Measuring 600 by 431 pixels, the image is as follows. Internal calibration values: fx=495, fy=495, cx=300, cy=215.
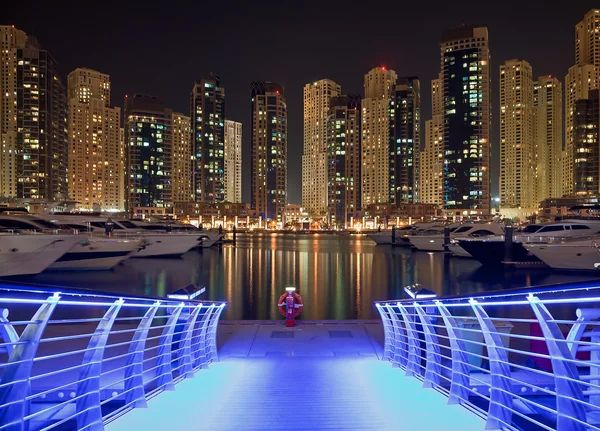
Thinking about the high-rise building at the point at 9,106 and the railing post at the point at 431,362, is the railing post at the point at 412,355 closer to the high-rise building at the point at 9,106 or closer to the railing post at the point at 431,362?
the railing post at the point at 431,362

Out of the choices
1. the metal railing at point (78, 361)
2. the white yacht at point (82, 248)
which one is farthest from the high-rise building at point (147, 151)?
the metal railing at point (78, 361)

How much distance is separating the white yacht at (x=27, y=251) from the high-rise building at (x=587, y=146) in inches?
6062

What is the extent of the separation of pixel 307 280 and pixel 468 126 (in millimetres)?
140118

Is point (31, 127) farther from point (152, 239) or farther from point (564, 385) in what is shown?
point (564, 385)

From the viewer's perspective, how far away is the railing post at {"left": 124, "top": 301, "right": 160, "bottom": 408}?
172 inches

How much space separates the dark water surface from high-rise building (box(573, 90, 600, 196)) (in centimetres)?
12818

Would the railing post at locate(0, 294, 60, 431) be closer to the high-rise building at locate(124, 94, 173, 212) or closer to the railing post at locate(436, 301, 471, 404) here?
the railing post at locate(436, 301, 471, 404)

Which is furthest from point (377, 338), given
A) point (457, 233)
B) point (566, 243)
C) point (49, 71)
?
point (49, 71)

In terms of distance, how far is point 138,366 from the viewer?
4.58 m

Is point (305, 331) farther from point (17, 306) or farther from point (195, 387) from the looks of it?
point (17, 306)

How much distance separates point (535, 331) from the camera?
296 inches

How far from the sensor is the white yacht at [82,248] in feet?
96.3

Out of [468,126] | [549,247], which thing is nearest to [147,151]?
[468,126]

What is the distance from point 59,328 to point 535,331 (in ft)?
31.3
